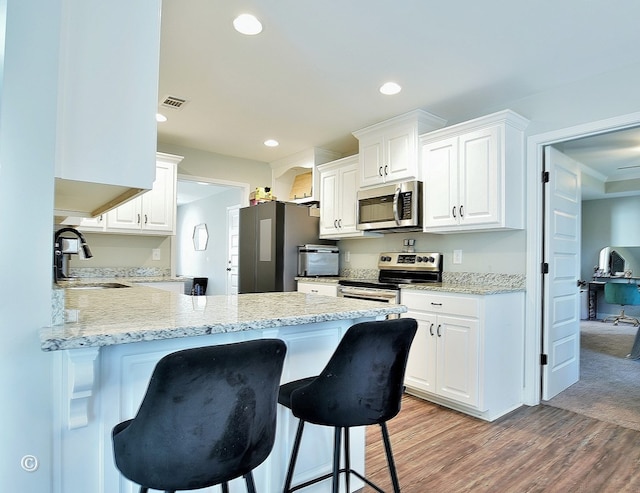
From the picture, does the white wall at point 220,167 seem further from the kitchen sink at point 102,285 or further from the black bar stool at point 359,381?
the black bar stool at point 359,381

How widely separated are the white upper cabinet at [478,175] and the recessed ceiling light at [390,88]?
1.71 feet

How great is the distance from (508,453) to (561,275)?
1645mm

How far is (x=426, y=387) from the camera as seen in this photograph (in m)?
3.08

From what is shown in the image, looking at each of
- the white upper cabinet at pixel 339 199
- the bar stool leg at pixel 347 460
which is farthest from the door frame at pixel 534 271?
the bar stool leg at pixel 347 460

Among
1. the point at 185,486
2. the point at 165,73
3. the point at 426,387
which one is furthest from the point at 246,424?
the point at 165,73

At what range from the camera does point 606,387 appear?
3.46 m

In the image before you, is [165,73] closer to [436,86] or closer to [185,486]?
[436,86]

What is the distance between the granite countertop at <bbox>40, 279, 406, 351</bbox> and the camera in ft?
3.44

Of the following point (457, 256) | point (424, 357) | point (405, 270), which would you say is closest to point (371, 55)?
point (457, 256)

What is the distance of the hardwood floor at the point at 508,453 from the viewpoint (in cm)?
198

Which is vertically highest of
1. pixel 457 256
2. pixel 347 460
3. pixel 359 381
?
pixel 457 256

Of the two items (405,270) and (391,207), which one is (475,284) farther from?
(391,207)

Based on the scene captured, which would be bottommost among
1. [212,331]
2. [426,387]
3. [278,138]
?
[426,387]

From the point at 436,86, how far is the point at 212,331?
104 inches
